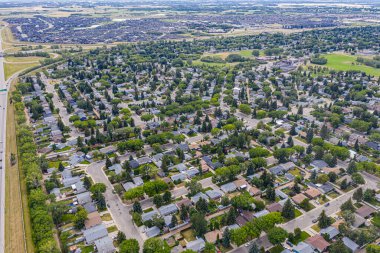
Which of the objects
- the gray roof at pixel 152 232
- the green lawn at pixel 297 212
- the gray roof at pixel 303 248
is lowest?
the green lawn at pixel 297 212

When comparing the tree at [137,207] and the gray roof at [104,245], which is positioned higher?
the tree at [137,207]

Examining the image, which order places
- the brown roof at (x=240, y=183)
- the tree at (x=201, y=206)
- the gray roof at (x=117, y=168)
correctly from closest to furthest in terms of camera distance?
the tree at (x=201, y=206) < the brown roof at (x=240, y=183) < the gray roof at (x=117, y=168)

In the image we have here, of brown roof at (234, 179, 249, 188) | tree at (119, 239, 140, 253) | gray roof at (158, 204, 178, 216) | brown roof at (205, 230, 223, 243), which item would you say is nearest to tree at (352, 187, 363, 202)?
brown roof at (234, 179, 249, 188)

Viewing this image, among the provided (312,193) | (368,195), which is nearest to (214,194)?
(312,193)

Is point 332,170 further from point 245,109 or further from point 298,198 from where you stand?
point 245,109

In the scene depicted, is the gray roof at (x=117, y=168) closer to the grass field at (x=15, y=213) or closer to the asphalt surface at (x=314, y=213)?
the grass field at (x=15, y=213)

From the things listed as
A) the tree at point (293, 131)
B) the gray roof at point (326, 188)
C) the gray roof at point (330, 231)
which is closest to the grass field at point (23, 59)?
the tree at point (293, 131)
